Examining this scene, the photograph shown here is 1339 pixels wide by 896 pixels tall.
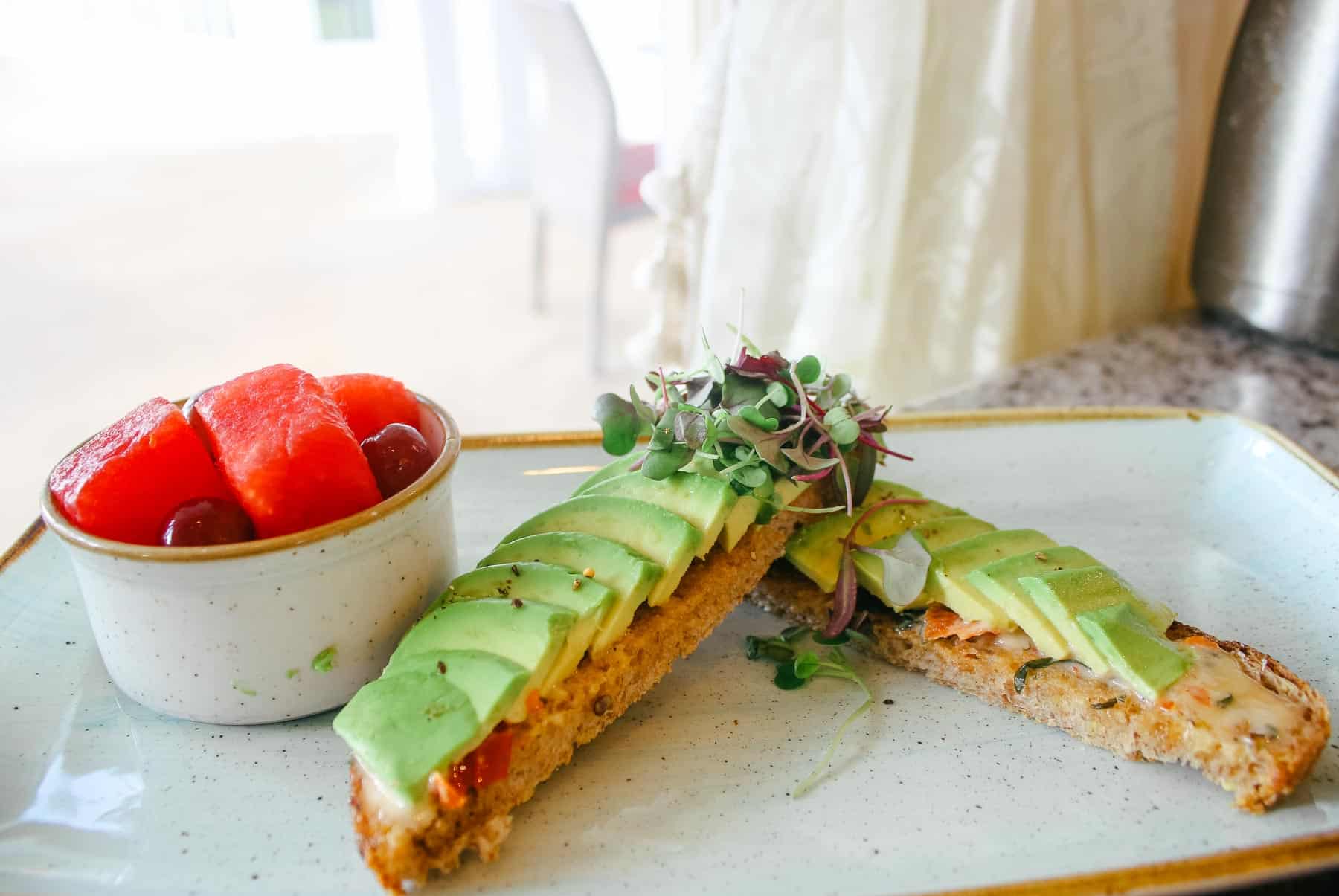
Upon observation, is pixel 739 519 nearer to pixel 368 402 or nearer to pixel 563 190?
pixel 368 402

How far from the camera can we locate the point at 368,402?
1.28m

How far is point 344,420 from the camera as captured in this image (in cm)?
117

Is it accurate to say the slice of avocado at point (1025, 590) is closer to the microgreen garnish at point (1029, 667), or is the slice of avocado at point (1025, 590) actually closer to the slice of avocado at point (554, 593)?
the microgreen garnish at point (1029, 667)

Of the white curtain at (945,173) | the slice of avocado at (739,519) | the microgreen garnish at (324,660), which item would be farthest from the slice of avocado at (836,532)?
the white curtain at (945,173)

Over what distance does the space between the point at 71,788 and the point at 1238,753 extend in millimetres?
1200

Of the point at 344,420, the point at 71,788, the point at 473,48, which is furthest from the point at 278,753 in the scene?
the point at 473,48

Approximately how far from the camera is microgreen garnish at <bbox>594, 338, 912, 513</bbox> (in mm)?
1250

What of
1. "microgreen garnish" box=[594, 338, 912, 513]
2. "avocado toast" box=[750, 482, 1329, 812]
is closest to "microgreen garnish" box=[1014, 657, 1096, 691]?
"avocado toast" box=[750, 482, 1329, 812]

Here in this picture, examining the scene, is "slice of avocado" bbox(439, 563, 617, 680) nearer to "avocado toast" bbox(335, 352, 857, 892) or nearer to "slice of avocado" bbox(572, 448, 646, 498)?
"avocado toast" bbox(335, 352, 857, 892)

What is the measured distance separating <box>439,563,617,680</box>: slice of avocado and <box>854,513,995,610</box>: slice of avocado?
1.20ft

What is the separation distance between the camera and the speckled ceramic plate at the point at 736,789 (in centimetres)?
93

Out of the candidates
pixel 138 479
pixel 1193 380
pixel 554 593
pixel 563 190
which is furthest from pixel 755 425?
pixel 563 190

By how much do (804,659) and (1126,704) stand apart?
0.37m

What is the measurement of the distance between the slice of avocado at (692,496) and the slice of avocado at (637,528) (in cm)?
2
